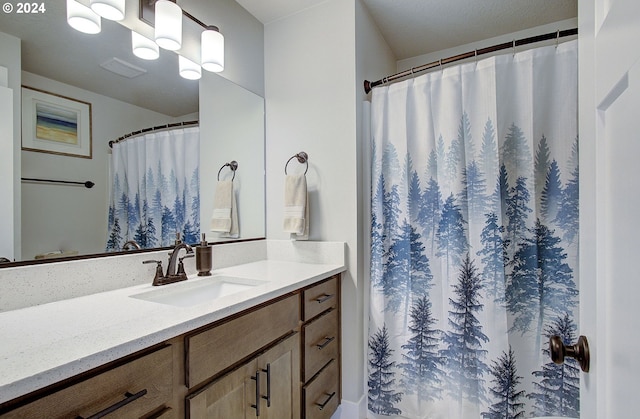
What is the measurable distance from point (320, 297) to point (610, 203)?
1.23m

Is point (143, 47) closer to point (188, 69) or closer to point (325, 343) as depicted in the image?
point (188, 69)

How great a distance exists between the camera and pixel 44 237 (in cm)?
107

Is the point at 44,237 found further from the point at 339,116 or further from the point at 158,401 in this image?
the point at 339,116

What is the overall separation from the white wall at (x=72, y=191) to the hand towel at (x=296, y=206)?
86cm

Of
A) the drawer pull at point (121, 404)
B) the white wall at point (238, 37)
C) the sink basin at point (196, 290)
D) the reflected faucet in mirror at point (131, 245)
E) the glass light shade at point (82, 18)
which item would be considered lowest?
the drawer pull at point (121, 404)

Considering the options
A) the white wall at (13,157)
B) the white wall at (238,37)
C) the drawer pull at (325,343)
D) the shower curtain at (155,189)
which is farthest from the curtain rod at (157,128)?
the drawer pull at (325,343)

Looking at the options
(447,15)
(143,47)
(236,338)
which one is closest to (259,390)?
(236,338)

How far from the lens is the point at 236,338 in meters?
1.02

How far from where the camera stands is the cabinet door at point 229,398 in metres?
0.88

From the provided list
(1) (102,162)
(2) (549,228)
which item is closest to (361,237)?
(2) (549,228)

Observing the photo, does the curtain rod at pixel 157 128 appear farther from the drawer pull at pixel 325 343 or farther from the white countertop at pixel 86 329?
the drawer pull at pixel 325 343

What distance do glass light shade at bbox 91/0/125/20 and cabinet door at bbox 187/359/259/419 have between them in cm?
145

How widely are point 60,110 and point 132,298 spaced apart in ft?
2.50

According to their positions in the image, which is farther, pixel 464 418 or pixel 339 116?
pixel 339 116
